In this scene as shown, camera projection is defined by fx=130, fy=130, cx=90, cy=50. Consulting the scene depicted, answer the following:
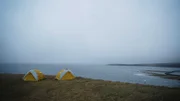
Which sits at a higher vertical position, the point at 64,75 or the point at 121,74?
the point at 64,75

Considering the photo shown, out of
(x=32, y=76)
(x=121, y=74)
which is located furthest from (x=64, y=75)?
(x=121, y=74)

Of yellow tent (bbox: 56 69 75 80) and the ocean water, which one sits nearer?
yellow tent (bbox: 56 69 75 80)

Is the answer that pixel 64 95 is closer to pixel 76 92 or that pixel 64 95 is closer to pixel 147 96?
pixel 76 92

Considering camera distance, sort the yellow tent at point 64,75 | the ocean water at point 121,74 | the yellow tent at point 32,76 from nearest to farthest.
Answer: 1. the yellow tent at point 32,76
2. the yellow tent at point 64,75
3. the ocean water at point 121,74

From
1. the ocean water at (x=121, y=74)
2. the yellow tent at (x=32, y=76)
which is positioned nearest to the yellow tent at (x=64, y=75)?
the yellow tent at (x=32, y=76)

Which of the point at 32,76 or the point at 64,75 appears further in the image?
the point at 64,75

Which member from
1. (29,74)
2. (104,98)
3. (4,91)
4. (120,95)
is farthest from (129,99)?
(29,74)

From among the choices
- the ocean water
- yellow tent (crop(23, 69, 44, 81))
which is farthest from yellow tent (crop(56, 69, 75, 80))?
the ocean water

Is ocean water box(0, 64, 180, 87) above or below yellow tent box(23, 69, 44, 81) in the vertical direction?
below

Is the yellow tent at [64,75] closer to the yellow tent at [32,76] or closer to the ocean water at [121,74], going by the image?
the yellow tent at [32,76]

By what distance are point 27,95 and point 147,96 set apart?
544cm

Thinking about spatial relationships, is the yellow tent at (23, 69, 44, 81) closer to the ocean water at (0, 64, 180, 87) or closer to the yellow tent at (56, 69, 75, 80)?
the yellow tent at (56, 69, 75, 80)

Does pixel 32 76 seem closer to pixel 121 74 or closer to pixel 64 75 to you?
pixel 64 75

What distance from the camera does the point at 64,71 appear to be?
1077cm
